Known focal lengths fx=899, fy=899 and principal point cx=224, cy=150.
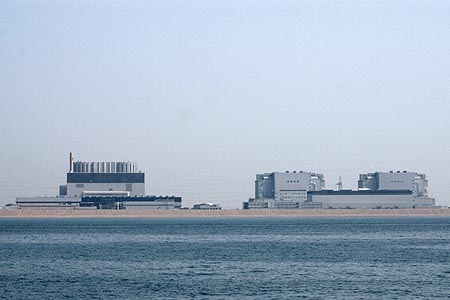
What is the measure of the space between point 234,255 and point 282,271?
16.3 meters

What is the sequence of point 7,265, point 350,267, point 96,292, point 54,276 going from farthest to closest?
point 7,265 < point 350,267 < point 54,276 < point 96,292

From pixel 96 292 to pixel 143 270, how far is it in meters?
12.7

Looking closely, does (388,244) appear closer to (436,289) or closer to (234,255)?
(234,255)

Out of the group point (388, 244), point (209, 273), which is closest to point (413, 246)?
point (388, 244)

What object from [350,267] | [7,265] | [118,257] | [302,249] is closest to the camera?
[350,267]

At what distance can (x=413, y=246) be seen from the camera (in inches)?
3612

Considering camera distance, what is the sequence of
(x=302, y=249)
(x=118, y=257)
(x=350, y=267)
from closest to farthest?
(x=350, y=267) < (x=118, y=257) < (x=302, y=249)

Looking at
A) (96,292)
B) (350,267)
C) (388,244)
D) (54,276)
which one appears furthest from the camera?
(388,244)

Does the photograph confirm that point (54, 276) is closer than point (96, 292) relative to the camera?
No

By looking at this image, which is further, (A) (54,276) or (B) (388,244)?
(B) (388,244)

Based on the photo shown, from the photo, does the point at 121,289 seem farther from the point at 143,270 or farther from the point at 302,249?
the point at 302,249

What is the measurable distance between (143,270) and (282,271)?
32.5 feet

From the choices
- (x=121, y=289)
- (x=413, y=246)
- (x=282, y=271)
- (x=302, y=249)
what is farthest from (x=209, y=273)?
(x=413, y=246)

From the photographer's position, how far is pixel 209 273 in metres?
61.2
